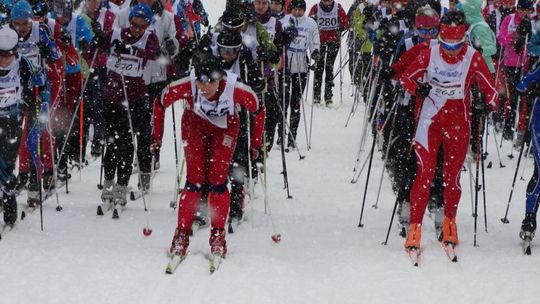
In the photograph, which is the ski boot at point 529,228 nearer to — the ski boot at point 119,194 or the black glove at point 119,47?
the ski boot at point 119,194

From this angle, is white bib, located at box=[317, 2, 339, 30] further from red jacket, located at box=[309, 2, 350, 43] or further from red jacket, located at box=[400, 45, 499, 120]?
red jacket, located at box=[400, 45, 499, 120]

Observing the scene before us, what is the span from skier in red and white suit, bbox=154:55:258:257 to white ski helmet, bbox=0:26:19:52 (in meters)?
1.52

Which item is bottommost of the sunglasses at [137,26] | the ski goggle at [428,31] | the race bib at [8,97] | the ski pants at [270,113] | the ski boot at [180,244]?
the ski boot at [180,244]

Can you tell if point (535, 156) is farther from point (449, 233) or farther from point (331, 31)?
point (331, 31)

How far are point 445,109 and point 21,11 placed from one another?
427 cm

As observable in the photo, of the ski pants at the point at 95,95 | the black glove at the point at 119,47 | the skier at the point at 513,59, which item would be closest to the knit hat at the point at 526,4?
the skier at the point at 513,59

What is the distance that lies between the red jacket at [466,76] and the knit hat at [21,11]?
12.4 ft

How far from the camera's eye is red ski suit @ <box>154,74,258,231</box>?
6488mm

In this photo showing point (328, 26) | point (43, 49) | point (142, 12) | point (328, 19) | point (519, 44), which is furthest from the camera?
point (328, 26)

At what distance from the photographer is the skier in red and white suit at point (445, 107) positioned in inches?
270

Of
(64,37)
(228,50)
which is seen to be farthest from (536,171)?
(64,37)

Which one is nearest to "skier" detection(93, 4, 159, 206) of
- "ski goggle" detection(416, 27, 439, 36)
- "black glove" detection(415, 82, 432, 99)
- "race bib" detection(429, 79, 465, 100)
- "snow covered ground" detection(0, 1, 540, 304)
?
"snow covered ground" detection(0, 1, 540, 304)

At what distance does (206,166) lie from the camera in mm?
6672

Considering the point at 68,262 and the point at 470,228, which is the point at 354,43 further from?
the point at 68,262
